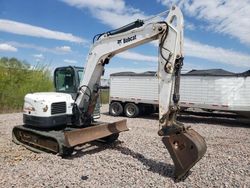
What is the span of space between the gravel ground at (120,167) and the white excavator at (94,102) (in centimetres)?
42

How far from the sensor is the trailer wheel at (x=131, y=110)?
58.8ft

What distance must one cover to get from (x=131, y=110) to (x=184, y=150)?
11948 mm

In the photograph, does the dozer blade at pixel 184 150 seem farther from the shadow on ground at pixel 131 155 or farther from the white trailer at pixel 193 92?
the white trailer at pixel 193 92

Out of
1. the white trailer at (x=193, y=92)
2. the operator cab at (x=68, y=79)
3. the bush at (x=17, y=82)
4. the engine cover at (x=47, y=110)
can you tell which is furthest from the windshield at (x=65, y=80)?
the bush at (x=17, y=82)

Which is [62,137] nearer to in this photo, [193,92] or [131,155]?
[131,155]

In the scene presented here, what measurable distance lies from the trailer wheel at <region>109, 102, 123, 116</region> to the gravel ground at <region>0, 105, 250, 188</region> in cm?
816

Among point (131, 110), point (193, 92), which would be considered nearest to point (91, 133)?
point (193, 92)

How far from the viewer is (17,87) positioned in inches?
899

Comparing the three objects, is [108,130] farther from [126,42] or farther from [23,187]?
[23,187]

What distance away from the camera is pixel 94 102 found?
8922 millimetres

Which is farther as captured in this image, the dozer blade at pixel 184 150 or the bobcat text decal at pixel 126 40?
the bobcat text decal at pixel 126 40

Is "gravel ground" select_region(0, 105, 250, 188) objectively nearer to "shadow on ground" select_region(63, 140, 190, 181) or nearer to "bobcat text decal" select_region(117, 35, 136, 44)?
"shadow on ground" select_region(63, 140, 190, 181)

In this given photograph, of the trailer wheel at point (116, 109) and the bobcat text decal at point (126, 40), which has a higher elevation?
the bobcat text decal at point (126, 40)

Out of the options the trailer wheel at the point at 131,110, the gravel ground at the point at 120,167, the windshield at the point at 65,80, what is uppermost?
the windshield at the point at 65,80
